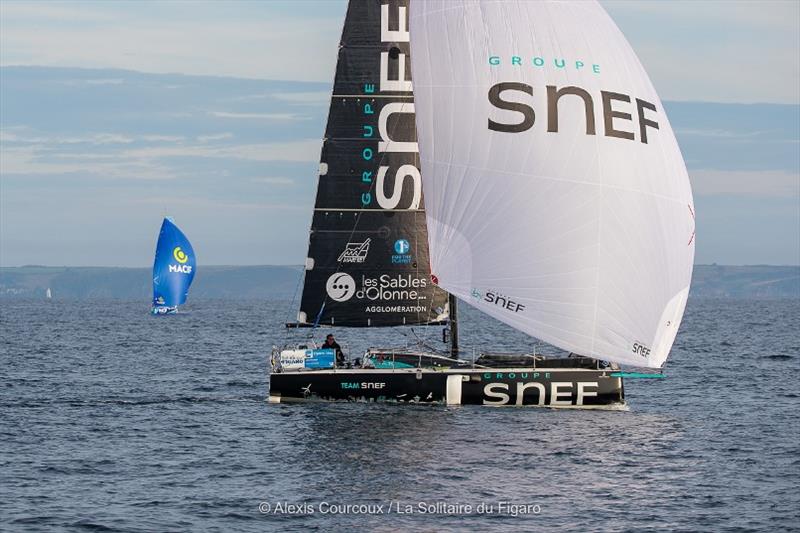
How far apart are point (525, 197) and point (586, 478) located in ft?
30.9

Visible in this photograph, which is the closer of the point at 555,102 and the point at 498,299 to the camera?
the point at 555,102

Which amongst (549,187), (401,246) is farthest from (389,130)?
(549,187)

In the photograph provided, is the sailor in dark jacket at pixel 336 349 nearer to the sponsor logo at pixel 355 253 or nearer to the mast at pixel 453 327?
the sponsor logo at pixel 355 253

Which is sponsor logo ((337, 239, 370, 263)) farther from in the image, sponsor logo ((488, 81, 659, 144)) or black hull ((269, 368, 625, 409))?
sponsor logo ((488, 81, 659, 144))

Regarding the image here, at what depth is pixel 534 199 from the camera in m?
35.2

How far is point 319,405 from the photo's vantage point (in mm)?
37562

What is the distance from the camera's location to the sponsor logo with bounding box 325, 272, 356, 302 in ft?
125

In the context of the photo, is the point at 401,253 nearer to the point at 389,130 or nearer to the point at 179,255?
the point at 389,130

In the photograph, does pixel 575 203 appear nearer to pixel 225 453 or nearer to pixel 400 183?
pixel 400 183

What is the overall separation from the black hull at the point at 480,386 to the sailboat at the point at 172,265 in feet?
239

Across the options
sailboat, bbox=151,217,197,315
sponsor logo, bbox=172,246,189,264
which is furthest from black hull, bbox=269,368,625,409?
sponsor logo, bbox=172,246,189,264

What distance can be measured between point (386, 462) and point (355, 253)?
9.47 m

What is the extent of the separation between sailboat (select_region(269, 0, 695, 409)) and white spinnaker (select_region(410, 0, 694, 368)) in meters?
0.04

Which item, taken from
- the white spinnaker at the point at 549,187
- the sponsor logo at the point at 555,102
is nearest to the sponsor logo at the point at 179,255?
the white spinnaker at the point at 549,187
